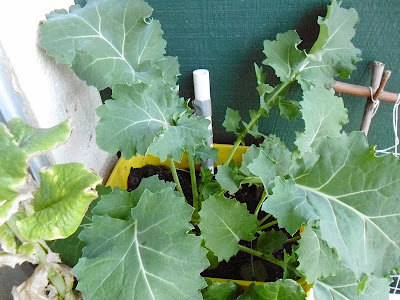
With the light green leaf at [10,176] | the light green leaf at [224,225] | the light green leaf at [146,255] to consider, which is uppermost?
the light green leaf at [10,176]

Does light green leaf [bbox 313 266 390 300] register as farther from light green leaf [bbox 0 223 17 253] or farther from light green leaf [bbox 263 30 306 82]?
light green leaf [bbox 0 223 17 253]

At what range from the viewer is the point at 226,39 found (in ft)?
2.85

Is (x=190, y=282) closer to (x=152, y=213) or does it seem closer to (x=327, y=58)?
(x=152, y=213)

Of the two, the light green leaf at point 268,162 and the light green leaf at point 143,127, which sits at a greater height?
the light green leaf at point 143,127

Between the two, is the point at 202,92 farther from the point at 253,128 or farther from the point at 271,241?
the point at 271,241

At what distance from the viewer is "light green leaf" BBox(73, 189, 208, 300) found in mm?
Result: 562

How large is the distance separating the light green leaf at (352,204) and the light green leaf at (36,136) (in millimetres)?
294

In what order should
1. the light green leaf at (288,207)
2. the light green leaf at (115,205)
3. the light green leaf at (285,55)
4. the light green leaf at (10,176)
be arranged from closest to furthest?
the light green leaf at (10,176) < the light green leaf at (288,207) < the light green leaf at (115,205) < the light green leaf at (285,55)

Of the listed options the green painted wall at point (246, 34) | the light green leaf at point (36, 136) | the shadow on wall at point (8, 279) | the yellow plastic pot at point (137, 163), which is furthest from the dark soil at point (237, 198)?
the light green leaf at point (36, 136)

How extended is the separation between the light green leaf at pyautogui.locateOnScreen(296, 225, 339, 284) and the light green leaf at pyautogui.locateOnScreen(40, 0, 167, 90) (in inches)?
15.3

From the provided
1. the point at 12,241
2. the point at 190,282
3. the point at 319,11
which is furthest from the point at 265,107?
the point at 12,241

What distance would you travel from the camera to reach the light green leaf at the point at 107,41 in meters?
0.69

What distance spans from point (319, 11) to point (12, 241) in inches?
28.0

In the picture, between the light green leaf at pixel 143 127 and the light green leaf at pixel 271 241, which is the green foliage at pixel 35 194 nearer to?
the light green leaf at pixel 143 127
